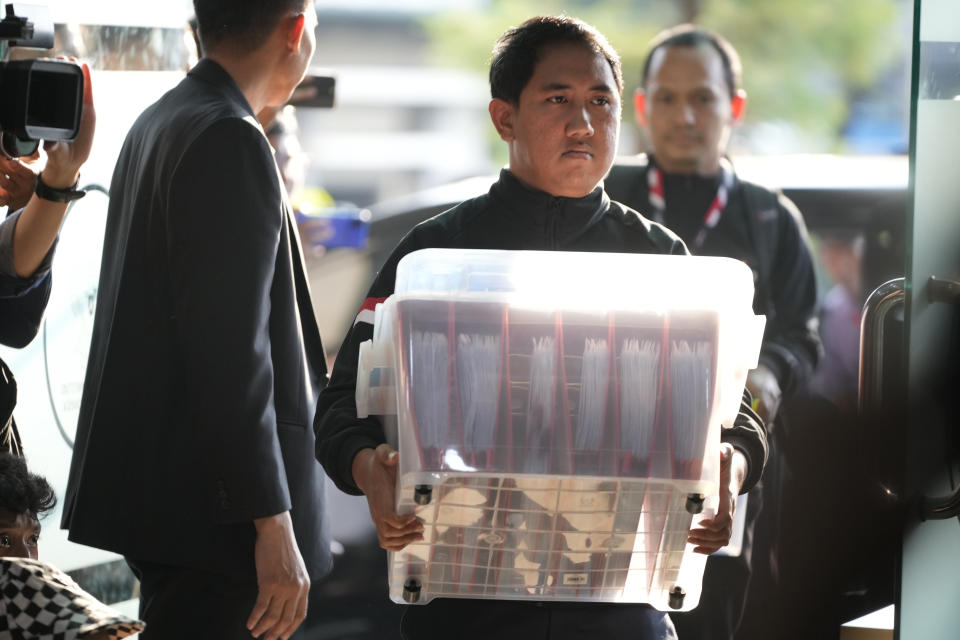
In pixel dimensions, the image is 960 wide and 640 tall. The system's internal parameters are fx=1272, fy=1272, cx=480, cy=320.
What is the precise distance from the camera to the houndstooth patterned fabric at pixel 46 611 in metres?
2.05

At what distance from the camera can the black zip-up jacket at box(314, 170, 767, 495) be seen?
7.25 feet

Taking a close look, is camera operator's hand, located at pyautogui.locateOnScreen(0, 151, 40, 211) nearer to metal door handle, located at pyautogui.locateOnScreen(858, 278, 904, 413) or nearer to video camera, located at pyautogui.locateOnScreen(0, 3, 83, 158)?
video camera, located at pyautogui.locateOnScreen(0, 3, 83, 158)

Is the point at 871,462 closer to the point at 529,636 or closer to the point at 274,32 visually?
the point at 529,636

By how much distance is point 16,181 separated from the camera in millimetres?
2746

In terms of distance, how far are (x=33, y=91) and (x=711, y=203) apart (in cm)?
250

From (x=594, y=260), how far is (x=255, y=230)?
2.29ft

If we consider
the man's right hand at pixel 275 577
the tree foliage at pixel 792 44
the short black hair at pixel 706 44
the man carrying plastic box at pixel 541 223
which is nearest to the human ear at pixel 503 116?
the man carrying plastic box at pixel 541 223

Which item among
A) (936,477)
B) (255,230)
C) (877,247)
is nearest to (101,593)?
(255,230)

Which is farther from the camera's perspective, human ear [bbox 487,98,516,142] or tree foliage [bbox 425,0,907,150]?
tree foliage [bbox 425,0,907,150]

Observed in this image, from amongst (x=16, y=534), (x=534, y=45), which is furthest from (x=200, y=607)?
(x=534, y=45)

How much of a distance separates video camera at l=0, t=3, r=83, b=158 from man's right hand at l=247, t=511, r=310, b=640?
34.1 inches

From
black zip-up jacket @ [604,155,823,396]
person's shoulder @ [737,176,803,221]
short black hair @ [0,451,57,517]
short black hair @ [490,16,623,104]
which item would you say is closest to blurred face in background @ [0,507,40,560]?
short black hair @ [0,451,57,517]

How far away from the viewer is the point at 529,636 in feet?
6.96

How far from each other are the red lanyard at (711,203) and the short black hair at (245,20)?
77.8 inches
